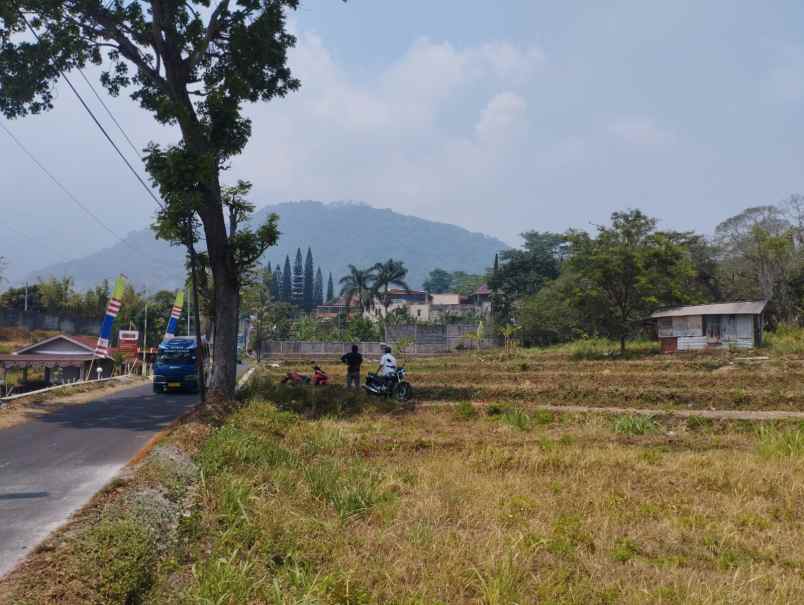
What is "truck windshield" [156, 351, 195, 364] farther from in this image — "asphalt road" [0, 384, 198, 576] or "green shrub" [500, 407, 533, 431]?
"green shrub" [500, 407, 533, 431]

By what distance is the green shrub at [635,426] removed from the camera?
13.2 m

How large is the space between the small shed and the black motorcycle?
25526 mm

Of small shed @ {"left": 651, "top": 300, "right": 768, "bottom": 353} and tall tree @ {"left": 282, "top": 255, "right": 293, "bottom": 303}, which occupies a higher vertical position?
tall tree @ {"left": 282, "top": 255, "right": 293, "bottom": 303}

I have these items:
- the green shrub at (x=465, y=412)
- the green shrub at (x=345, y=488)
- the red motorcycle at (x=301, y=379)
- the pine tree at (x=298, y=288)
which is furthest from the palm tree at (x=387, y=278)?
the pine tree at (x=298, y=288)

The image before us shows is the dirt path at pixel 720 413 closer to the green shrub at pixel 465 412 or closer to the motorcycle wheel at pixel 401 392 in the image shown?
the green shrub at pixel 465 412

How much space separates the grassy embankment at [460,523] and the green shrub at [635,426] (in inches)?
12.3

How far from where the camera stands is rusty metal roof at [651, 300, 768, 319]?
119 feet

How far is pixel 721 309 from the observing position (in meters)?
37.4

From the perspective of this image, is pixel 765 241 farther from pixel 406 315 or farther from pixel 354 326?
pixel 406 315

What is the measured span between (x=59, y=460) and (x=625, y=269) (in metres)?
34.8

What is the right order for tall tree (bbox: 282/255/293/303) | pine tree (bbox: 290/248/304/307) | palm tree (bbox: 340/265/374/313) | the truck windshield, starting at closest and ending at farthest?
1. the truck windshield
2. palm tree (bbox: 340/265/374/313)
3. tall tree (bbox: 282/255/293/303)
4. pine tree (bbox: 290/248/304/307)

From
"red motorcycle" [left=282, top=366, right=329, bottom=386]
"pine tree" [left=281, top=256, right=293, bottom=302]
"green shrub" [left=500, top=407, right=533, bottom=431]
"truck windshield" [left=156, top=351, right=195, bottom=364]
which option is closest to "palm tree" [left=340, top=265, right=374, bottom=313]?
"truck windshield" [left=156, top=351, right=195, bottom=364]

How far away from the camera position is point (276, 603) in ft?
14.6

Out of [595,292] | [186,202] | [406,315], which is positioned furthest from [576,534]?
[406,315]
